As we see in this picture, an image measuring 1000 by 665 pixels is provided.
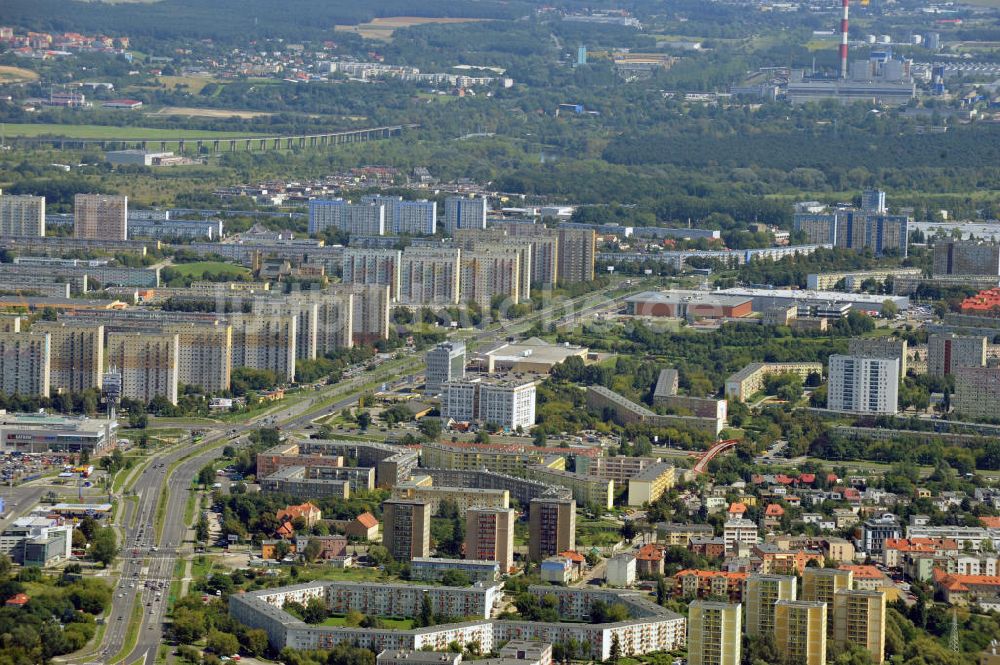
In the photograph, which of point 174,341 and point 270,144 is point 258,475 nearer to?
point 174,341

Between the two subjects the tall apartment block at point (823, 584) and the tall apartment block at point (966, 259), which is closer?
the tall apartment block at point (823, 584)

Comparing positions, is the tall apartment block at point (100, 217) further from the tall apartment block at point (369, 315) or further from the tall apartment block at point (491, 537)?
the tall apartment block at point (491, 537)

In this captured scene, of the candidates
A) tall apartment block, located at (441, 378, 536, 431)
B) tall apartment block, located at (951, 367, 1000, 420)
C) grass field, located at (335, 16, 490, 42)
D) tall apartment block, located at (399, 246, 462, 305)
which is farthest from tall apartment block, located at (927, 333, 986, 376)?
grass field, located at (335, 16, 490, 42)

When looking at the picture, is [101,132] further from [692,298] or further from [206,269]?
[692,298]

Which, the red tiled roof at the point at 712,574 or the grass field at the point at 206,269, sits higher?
the grass field at the point at 206,269

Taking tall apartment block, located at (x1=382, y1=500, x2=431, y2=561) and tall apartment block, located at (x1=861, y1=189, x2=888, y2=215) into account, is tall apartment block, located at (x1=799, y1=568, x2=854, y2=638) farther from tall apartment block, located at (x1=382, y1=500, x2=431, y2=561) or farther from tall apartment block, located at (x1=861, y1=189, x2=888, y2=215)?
tall apartment block, located at (x1=861, y1=189, x2=888, y2=215)

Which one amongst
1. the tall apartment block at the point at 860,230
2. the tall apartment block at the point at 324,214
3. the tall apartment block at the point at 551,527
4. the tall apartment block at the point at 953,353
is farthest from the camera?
the tall apartment block at the point at 324,214

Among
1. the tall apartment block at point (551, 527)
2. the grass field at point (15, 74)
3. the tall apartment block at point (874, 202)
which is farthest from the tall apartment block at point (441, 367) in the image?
the grass field at point (15, 74)

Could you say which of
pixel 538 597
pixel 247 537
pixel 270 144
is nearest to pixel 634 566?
pixel 538 597
